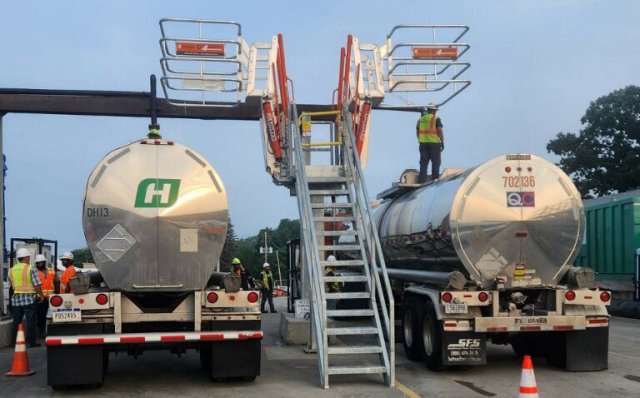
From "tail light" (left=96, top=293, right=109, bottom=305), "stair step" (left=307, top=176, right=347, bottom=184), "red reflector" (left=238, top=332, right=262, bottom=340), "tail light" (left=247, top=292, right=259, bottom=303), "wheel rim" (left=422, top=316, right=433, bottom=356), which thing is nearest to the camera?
"tail light" (left=96, top=293, right=109, bottom=305)

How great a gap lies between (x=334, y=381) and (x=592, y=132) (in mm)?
35943

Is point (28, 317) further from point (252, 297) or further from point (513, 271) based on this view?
point (513, 271)

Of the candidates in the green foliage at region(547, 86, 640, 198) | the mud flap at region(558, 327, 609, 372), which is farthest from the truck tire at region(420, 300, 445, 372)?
the green foliage at region(547, 86, 640, 198)

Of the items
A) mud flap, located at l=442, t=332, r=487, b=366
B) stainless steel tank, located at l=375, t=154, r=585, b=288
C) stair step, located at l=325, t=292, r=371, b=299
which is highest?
stainless steel tank, located at l=375, t=154, r=585, b=288

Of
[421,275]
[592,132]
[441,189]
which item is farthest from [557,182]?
[592,132]

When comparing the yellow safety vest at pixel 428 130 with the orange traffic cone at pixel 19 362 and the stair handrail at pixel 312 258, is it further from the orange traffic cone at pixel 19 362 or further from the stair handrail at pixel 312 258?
the orange traffic cone at pixel 19 362

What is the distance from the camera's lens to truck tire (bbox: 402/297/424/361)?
36.3ft

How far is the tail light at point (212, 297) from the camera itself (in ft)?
29.9

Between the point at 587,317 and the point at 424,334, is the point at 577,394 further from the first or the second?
the point at 424,334

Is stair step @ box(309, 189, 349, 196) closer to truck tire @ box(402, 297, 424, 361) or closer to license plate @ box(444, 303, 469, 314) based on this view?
truck tire @ box(402, 297, 424, 361)

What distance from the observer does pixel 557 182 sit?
10234 millimetres

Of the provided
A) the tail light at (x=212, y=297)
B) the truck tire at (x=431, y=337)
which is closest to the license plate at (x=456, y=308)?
the truck tire at (x=431, y=337)

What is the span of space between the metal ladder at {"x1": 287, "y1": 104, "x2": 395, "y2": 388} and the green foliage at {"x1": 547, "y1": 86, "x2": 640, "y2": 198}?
28.6 metres

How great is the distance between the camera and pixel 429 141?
536 inches
